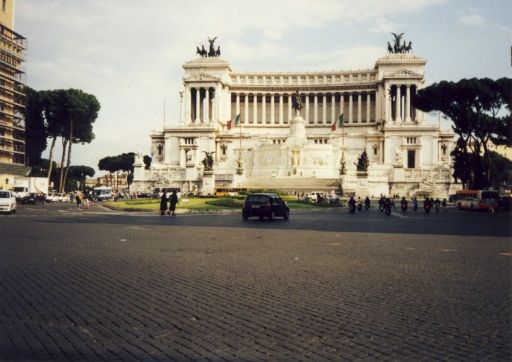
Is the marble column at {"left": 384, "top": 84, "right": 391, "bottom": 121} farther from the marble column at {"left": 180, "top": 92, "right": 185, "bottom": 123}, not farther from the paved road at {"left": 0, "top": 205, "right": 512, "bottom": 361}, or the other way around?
the paved road at {"left": 0, "top": 205, "right": 512, "bottom": 361}

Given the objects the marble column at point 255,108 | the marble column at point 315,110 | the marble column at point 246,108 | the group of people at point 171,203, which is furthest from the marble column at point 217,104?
the group of people at point 171,203

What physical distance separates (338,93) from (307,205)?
70900mm

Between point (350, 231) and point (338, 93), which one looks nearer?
point (350, 231)

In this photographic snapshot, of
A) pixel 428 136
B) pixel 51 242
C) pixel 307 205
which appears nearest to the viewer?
pixel 51 242

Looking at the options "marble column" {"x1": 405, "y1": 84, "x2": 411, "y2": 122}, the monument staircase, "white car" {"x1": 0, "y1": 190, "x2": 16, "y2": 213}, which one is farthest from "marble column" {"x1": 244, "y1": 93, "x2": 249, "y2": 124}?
"white car" {"x1": 0, "y1": 190, "x2": 16, "y2": 213}

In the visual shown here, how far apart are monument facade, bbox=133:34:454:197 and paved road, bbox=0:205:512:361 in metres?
56.9

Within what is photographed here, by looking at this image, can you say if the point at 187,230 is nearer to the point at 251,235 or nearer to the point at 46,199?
the point at 251,235

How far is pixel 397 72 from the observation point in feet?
351

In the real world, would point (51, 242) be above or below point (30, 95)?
below

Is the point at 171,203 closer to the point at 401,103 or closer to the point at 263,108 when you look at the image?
the point at 401,103

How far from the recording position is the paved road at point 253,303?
6520mm

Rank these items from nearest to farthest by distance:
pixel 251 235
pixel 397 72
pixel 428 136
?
pixel 251 235 → pixel 428 136 → pixel 397 72

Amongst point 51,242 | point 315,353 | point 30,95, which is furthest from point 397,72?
point 315,353

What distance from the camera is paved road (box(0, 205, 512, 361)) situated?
21.4 feet
